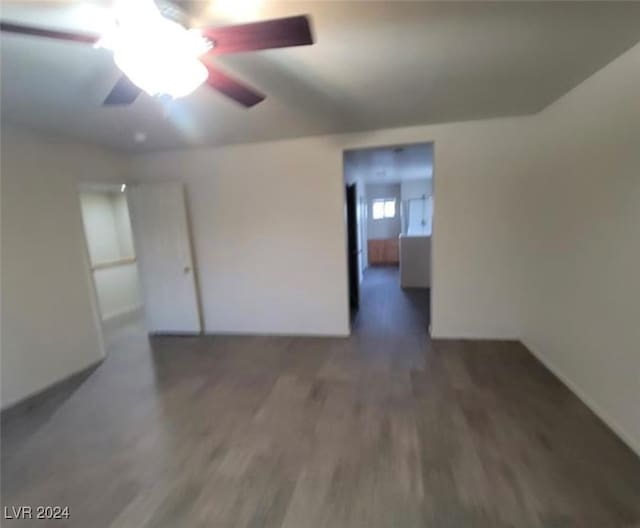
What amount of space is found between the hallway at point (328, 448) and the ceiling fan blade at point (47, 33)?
2.23 meters

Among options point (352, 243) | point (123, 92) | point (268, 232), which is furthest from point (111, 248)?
point (123, 92)

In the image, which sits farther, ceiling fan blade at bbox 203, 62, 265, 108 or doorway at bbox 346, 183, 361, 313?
doorway at bbox 346, 183, 361, 313

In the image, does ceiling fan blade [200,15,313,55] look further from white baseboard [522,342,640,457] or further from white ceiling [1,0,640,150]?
white baseboard [522,342,640,457]

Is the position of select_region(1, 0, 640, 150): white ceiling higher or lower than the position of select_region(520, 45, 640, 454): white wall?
higher

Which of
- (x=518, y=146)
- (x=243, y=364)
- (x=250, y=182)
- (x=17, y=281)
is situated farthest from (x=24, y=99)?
(x=518, y=146)

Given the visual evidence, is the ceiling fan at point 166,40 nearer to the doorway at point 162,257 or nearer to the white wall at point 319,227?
the white wall at point 319,227

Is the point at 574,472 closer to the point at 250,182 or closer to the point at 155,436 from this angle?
the point at 155,436

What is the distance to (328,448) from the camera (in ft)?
6.87

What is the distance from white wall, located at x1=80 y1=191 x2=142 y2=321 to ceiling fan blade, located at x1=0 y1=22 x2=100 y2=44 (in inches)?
176

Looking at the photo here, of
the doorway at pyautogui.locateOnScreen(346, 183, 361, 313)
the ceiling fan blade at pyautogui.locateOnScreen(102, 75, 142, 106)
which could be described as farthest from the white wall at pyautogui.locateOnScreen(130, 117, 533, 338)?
the ceiling fan blade at pyautogui.locateOnScreen(102, 75, 142, 106)

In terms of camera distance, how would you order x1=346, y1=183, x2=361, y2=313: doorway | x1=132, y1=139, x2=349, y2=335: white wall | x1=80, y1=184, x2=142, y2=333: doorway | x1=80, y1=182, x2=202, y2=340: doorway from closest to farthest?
x1=132, y1=139, x2=349, y2=335: white wall → x1=80, y1=182, x2=202, y2=340: doorway → x1=346, y1=183, x2=361, y2=313: doorway → x1=80, y1=184, x2=142, y2=333: doorway

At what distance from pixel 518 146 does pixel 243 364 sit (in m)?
3.58

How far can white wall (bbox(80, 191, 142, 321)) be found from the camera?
5152 millimetres

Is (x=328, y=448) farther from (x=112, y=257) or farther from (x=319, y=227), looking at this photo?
(x=112, y=257)
